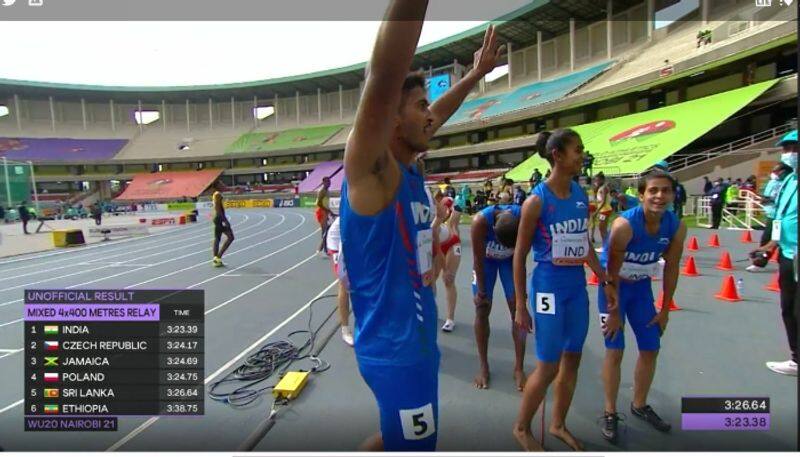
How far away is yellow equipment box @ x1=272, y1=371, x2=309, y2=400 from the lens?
103 inches

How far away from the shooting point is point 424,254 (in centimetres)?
138

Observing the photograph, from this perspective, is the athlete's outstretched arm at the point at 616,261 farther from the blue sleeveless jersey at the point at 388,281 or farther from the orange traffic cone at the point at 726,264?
the orange traffic cone at the point at 726,264

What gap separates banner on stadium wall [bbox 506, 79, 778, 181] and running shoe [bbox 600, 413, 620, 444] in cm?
1489

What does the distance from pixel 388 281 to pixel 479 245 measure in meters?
1.91

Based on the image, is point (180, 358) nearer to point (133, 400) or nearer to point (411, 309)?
point (133, 400)

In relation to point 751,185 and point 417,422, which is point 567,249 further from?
point 751,185

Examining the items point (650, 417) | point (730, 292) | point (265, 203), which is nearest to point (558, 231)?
point (650, 417)

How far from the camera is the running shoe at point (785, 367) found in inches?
112

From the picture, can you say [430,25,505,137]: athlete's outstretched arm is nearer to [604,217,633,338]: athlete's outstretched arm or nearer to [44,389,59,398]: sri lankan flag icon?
[604,217,633,338]: athlete's outstretched arm

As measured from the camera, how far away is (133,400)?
85.4 inches

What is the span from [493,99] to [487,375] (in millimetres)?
37196

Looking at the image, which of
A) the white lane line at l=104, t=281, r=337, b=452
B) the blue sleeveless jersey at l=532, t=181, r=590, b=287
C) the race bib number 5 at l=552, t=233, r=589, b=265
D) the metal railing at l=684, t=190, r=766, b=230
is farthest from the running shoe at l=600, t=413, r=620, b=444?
the metal railing at l=684, t=190, r=766, b=230

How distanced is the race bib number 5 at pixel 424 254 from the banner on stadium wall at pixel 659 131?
1609 centimetres

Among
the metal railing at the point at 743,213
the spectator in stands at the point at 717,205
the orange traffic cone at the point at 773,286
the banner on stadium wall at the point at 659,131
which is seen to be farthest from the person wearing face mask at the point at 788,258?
the banner on stadium wall at the point at 659,131
